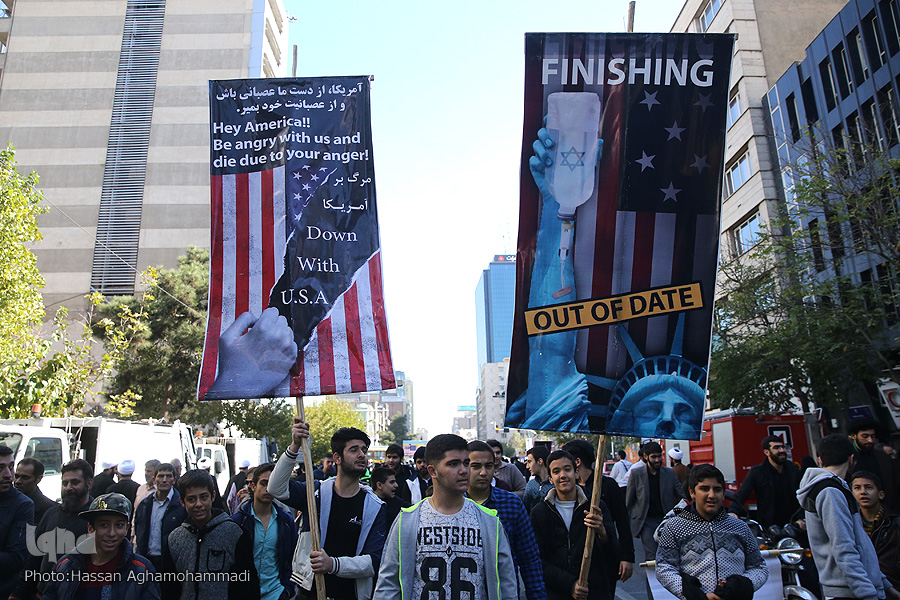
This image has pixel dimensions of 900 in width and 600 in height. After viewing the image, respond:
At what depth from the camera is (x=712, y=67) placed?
216 inches

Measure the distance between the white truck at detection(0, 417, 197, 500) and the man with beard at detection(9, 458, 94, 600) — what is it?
5285 millimetres

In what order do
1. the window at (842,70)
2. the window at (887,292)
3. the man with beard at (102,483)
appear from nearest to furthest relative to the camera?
the man with beard at (102,483), the window at (887,292), the window at (842,70)

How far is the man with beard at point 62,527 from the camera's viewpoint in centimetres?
508

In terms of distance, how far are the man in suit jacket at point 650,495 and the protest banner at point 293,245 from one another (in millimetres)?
4182

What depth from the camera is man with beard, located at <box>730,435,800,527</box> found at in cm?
737

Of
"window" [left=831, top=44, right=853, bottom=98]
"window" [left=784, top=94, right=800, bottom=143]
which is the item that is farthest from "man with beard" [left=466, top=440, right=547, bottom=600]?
"window" [left=784, top=94, right=800, bottom=143]

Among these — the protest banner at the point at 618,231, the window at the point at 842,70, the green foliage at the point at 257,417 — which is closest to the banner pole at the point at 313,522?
the protest banner at the point at 618,231

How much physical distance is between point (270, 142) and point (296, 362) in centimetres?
200

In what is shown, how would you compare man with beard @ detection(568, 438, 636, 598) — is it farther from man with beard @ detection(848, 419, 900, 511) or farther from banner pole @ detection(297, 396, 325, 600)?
man with beard @ detection(848, 419, 900, 511)

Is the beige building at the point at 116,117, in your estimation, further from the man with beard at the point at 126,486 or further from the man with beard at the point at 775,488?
the man with beard at the point at 775,488

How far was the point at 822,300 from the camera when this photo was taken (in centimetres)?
1922

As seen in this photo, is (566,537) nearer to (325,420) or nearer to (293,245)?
(293,245)

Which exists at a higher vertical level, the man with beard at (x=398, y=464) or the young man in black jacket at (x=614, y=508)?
the man with beard at (x=398, y=464)

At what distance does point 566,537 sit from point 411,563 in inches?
75.5
